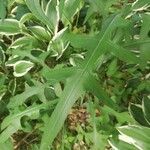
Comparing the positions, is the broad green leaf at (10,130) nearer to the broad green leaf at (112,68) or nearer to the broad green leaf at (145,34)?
the broad green leaf at (112,68)

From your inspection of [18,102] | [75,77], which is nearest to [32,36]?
[18,102]

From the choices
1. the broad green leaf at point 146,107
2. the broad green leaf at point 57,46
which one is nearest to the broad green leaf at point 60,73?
the broad green leaf at point 146,107

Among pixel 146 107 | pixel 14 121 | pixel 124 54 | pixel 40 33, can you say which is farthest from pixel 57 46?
pixel 124 54

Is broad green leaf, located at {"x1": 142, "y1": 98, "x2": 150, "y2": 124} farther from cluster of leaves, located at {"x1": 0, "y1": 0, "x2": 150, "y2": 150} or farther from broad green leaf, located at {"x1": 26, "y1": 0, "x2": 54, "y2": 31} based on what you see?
broad green leaf, located at {"x1": 26, "y1": 0, "x2": 54, "y2": 31}

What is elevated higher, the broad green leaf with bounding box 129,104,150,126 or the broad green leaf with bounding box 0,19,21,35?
the broad green leaf with bounding box 0,19,21,35

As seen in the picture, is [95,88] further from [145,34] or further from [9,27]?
Result: [9,27]

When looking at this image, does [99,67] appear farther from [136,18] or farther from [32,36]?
[32,36]

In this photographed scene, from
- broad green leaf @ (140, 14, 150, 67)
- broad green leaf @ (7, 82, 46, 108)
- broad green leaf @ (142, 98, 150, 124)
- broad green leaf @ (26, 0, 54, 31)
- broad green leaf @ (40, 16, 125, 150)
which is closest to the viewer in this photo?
broad green leaf @ (40, 16, 125, 150)

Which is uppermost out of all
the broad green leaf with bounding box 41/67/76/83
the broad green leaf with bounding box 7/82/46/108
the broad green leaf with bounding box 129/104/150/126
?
the broad green leaf with bounding box 41/67/76/83

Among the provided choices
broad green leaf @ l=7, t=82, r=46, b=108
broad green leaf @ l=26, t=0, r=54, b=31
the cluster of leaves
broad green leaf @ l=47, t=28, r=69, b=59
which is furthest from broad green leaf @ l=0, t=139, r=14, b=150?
broad green leaf @ l=26, t=0, r=54, b=31
